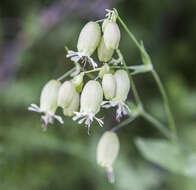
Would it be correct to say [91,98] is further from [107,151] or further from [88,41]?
[107,151]

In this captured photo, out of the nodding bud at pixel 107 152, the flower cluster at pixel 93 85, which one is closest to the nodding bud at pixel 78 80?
the flower cluster at pixel 93 85

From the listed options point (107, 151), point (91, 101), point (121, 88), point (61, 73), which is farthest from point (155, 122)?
point (61, 73)

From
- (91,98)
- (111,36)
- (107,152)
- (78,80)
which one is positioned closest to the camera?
(111,36)

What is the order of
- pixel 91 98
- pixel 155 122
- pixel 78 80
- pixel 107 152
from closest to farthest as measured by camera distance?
pixel 91 98 < pixel 78 80 < pixel 107 152 < pixel 155 122

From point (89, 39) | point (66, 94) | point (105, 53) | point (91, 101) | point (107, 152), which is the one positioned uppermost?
point (89, 39)

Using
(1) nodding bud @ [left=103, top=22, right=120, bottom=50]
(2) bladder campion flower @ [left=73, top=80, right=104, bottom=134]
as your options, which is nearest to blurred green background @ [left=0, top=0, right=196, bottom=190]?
(2) bladder campion flower @ [left=73, top=80, right=104, bottom=134]

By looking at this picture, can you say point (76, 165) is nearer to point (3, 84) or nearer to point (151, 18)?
point (3, 84)
